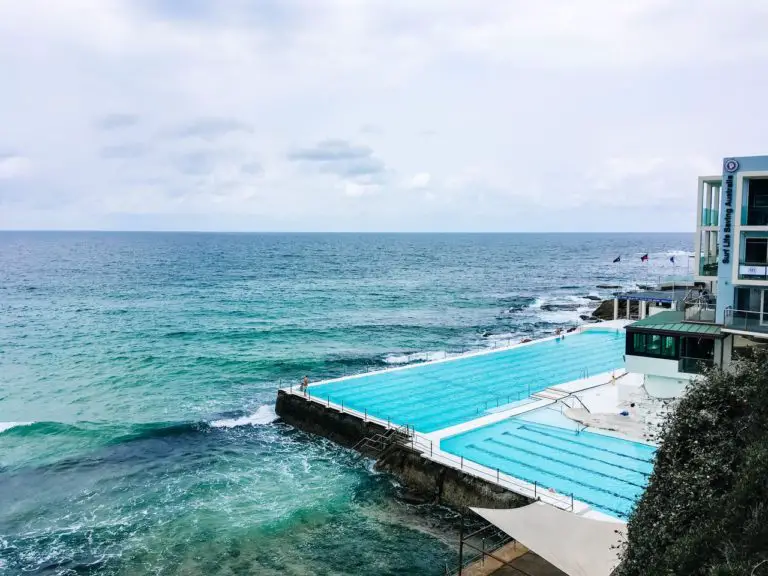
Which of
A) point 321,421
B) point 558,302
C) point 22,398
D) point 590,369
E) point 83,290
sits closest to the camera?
point 321,421

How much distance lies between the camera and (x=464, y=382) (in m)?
35.5

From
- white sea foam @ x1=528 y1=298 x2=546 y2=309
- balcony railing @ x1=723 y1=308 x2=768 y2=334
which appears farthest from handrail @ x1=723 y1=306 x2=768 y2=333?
white sea foam @ x1=528 y1=298 x2=546 y2=309

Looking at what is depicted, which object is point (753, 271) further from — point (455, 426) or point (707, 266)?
point (455, 426)

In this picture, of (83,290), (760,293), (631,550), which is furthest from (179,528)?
(83,290)

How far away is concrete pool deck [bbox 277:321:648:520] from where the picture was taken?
70.9 feet

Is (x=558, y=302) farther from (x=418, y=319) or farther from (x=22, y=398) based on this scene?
(x=22, y=398)

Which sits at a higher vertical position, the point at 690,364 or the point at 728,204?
the point at 728,204

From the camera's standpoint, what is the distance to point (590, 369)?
37562 millimetres

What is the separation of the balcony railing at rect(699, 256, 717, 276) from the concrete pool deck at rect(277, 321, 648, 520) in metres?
7.91

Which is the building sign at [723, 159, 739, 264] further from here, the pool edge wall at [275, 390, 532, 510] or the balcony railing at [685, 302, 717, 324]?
the pool edge wall at [275, 390, 532, 510]

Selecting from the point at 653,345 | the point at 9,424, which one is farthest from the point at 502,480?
the point at 9,424

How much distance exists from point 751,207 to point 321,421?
21.5m

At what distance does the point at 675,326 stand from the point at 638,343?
1.64m

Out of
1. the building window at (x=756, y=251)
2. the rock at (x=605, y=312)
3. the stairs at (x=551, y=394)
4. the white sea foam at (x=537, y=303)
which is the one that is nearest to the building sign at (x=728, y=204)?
the building window at (x=756, y=251)
